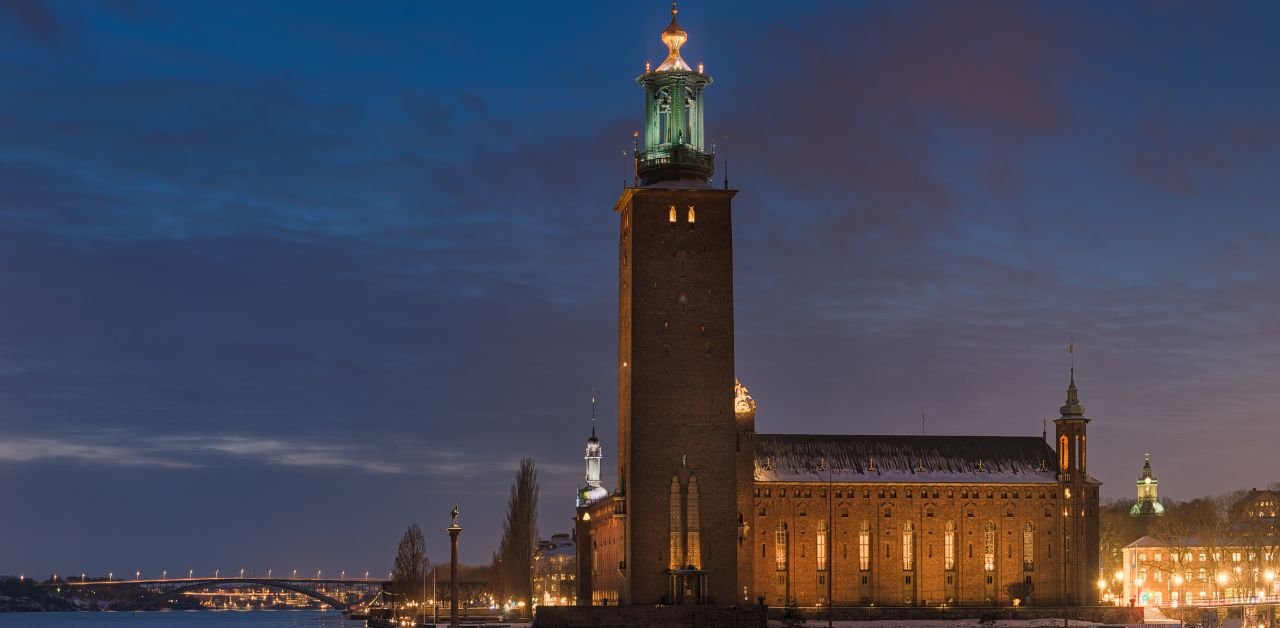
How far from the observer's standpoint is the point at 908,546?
99.9 m

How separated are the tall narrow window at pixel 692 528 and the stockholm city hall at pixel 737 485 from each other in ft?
0.23

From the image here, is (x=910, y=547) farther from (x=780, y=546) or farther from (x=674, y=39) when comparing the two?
(x=674, y=39)

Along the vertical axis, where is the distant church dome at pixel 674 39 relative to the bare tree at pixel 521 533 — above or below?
above

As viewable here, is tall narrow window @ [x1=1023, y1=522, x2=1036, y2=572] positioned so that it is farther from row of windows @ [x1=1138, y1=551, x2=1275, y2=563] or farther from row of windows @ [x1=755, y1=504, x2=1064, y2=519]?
row of windows @ [x1=1138, y1=551, x2=1275, y2=563]

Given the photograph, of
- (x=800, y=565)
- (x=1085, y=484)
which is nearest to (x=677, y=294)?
(x=800, y=565)

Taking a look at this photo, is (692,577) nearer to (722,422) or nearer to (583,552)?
(722,422)

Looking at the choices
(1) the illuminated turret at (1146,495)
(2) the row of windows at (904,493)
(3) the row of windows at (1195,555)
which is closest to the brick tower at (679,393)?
(2) the row of windows at (904,493)

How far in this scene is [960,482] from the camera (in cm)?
10088

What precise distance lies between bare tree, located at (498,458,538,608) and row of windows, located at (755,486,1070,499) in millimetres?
24842

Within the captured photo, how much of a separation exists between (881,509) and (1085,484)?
12525 millimetres

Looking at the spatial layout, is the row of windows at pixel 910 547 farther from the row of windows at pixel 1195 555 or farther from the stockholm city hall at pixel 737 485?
the row of windows at pixel 1195 555

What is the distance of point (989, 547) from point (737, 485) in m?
17.5

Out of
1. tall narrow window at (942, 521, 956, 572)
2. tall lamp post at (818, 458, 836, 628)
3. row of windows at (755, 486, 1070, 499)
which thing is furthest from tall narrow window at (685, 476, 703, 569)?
tall narrow window at (942, 521, 956, 572)

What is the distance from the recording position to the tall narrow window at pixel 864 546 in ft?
325
